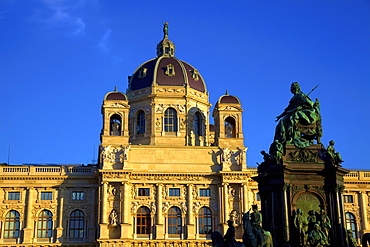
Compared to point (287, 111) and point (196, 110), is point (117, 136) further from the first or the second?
point (287, 111)

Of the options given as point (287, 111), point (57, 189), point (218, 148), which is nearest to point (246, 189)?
point (218, 148)

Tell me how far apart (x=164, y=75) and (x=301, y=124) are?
4608cm

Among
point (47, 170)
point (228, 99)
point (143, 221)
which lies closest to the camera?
point (143, 221)

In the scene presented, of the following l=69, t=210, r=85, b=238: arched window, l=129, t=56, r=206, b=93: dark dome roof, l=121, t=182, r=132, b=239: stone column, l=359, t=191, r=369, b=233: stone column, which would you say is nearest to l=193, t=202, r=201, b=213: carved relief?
l=121, t=182, r=132, b=239: stone column

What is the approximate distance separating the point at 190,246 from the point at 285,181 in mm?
34927

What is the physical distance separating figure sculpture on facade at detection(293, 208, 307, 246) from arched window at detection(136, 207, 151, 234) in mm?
36596

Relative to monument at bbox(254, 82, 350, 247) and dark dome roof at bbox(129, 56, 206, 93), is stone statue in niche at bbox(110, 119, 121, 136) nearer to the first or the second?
dark dome roof at bbox(129, 56, 206, 93)

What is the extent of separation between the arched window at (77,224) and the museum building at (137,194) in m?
0.11

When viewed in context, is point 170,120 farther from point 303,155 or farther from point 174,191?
point 303,155

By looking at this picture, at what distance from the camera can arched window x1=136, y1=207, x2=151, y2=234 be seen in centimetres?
5981

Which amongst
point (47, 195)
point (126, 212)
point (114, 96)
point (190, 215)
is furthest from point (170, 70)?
point (47, 195)

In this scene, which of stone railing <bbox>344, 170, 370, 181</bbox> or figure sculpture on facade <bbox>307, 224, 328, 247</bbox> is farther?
stone railing <bbox>344, 170, 370, 181</bbox>

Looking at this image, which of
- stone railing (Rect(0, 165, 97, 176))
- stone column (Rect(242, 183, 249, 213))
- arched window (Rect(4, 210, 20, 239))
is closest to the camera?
stone column (Rect(242, 183, 249, 213))

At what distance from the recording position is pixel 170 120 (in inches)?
2746
